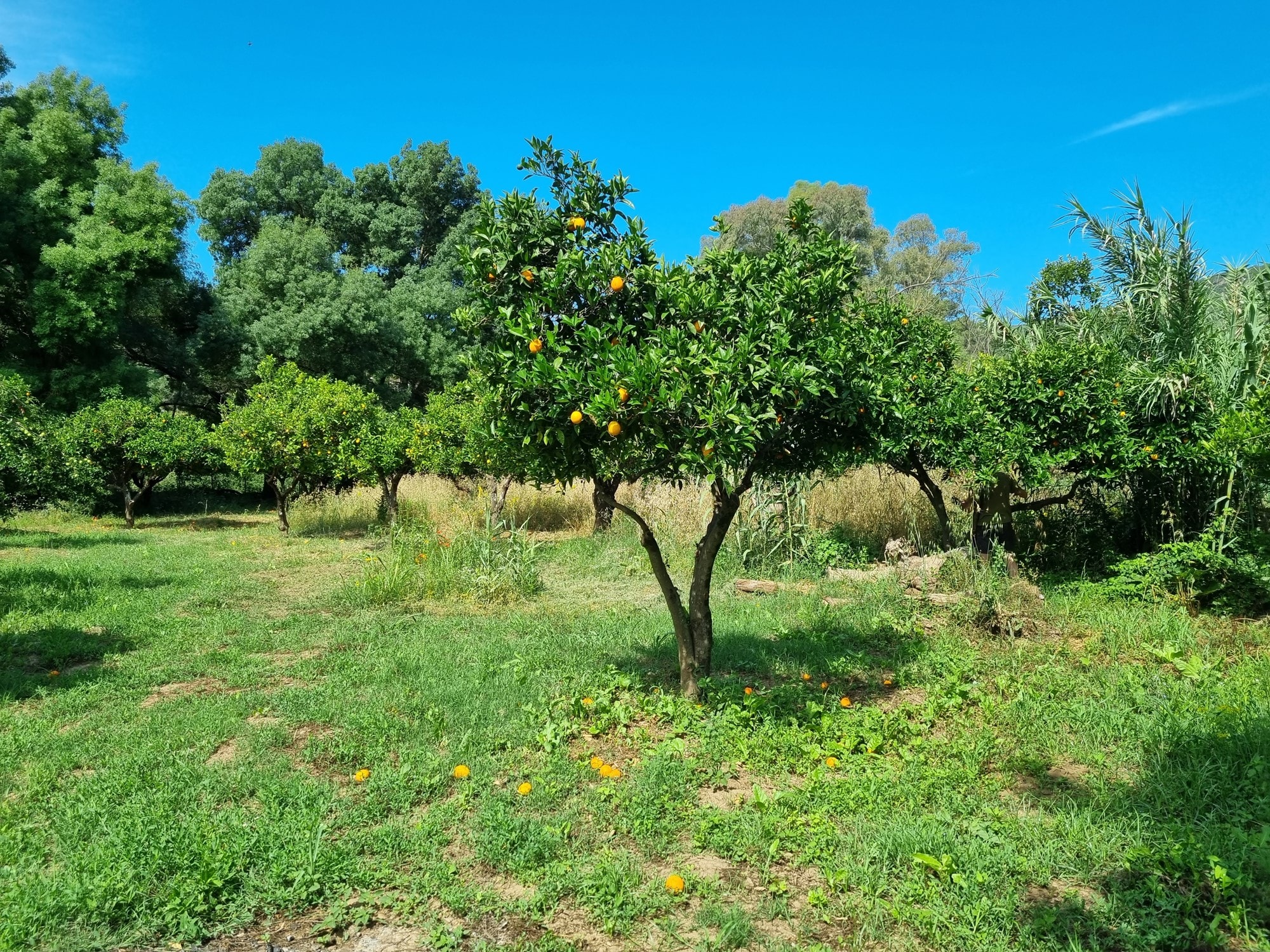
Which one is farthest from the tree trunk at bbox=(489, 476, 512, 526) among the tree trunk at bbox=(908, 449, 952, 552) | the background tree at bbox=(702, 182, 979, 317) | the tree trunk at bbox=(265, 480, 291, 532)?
the background tree at bbox=(702, 182, 979, 317)

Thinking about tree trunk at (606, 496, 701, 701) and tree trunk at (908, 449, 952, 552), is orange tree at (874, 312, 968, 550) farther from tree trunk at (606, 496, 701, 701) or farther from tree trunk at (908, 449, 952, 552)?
tree trunk at (606, 496, 701, 701)

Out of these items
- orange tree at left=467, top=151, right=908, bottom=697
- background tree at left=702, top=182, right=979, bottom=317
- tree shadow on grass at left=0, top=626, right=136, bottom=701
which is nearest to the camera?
orange tree at left=467, top=151, right=908, bottom=697

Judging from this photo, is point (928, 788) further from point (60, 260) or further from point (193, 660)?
point (60, 260)

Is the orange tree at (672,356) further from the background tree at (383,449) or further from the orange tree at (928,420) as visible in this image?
the background tree at (383,449)

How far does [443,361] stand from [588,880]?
2383 centimetres

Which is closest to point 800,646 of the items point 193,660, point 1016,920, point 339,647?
point 1016,920

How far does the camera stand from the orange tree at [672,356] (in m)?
3.87

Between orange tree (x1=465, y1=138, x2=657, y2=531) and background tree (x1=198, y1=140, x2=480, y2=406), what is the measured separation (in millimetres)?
20801

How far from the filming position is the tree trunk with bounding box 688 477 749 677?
4.75 metres

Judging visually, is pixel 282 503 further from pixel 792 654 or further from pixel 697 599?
pixel 697 599

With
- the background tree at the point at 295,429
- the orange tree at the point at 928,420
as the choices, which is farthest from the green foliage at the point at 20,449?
the orange tree at the point at 928,420

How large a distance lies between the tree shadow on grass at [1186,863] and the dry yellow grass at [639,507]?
4410 mm

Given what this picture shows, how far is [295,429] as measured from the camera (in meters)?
14.8

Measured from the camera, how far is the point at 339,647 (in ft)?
22.7
